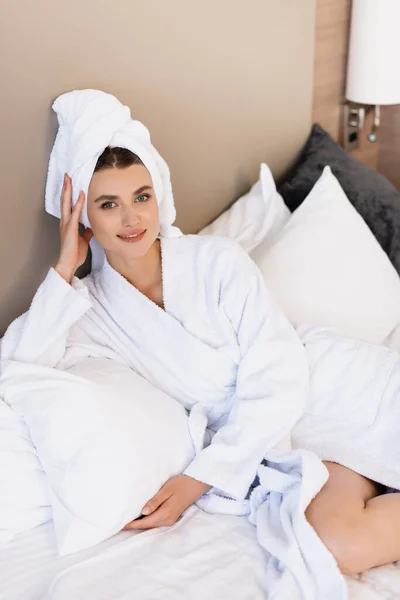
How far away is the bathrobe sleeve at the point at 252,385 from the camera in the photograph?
4.65 feet

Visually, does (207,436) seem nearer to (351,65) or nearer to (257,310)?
(257,310)

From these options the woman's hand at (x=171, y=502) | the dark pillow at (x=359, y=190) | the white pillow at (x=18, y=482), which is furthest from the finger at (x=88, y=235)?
the dark pillow at (x=359, y=190)

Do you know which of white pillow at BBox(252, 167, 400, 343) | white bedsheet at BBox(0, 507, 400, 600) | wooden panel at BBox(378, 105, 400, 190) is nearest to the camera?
white bedsheet at BBox(0, 507, 400, 600)

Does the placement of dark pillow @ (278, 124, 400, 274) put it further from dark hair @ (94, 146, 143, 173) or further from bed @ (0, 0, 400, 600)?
dark hair @ (94, 146, 143, 173)

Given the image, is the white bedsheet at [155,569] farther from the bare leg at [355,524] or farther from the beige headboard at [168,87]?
the beige headboard at [168,87]

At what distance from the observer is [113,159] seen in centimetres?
146

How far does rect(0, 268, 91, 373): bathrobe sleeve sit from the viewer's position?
146cm

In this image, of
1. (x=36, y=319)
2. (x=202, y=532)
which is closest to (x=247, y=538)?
(x=202, y=532)

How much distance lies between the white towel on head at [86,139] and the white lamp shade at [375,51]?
1008 millimetres

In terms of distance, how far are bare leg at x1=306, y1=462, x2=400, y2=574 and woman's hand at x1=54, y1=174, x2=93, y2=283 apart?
0.66 meters

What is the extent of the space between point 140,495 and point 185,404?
0.27 metres

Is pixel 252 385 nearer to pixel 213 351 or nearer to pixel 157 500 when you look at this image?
pixel 213 351

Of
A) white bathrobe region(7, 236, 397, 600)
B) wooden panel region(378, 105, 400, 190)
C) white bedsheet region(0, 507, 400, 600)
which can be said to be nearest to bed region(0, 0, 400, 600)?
white bedsheet region(0, 507, 400, 600)

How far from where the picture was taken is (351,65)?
2.32m
